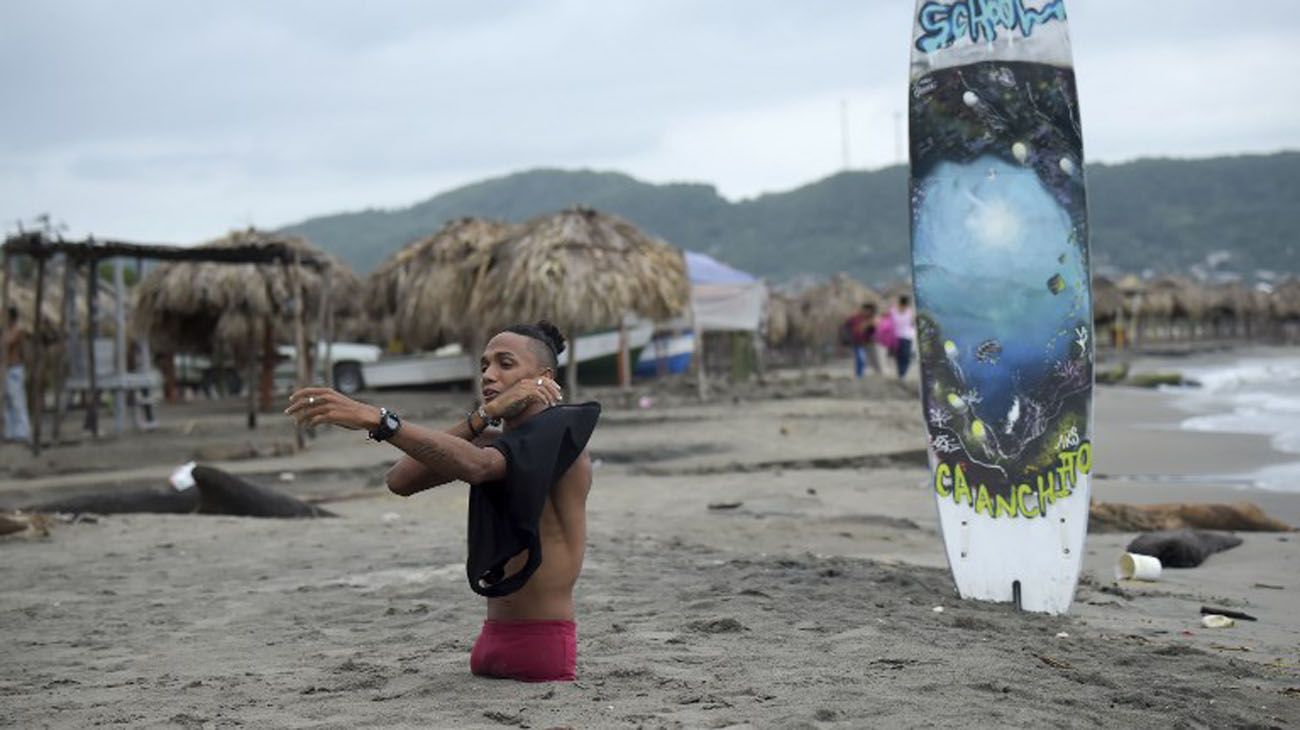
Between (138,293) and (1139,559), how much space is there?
18.1m

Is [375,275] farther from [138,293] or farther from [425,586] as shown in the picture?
[425,586]

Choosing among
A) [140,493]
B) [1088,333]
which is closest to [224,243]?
[140,493]

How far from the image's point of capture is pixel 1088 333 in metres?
5.74

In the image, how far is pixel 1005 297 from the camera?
577 cm

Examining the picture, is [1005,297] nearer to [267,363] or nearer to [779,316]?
[267,363]

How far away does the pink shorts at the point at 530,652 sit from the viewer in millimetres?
4000

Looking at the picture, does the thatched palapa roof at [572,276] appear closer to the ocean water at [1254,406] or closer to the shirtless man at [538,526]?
the ocean water at [1254,406]

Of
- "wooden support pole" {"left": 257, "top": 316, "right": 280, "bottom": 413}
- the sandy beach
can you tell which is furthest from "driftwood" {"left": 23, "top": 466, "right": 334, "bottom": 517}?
"wooden support pole" {"left": 257, "top": 316, "right": 280, "bottom": 413}

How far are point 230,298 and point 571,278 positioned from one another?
5217 mm

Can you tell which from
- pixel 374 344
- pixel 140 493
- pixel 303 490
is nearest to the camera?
pixel 140 493

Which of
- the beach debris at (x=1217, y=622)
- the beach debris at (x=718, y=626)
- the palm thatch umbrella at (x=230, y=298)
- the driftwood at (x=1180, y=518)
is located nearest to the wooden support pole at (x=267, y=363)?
the palm thatch umbrella at (x=230, y=298)

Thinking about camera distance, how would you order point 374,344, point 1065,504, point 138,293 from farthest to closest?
point 374,344 → point 138,293 → point 1065,504

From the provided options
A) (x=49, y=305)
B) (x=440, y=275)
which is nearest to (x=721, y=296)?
(x=440, y=275)

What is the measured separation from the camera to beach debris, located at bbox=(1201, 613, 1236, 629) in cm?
530
